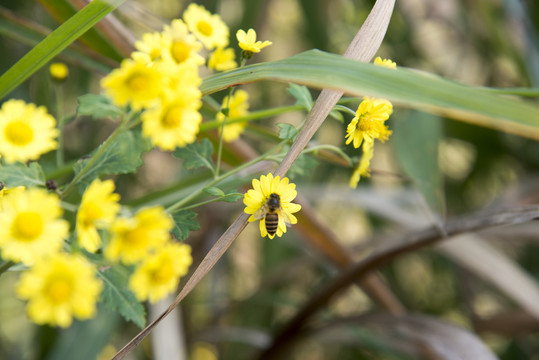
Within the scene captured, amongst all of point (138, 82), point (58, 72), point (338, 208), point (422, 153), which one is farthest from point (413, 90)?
point (338, 208)

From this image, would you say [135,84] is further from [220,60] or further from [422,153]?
[422,153]

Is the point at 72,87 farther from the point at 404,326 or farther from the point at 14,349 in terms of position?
the point at 404,326

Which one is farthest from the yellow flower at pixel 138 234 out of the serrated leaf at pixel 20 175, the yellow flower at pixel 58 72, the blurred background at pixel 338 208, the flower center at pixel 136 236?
the yellow flower at pixel 58 72

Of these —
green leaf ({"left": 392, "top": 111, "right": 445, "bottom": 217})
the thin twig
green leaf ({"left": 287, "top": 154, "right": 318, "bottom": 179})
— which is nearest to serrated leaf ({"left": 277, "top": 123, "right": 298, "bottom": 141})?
green leaf ({"left": 287, "top": 154, "right": 318, "bottom": 179})

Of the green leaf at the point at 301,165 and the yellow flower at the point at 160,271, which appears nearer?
the yellow flower at the point at 160,271

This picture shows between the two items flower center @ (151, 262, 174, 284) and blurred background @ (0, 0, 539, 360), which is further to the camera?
blurred background @ (0, 0, 539, 360)

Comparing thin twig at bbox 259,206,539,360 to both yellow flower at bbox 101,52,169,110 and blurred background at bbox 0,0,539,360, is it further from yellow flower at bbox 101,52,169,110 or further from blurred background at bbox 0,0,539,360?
yellow flower at bbox 101,52,169,110

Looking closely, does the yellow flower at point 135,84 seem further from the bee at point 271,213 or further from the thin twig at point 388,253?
the thin twig at point 388,253
